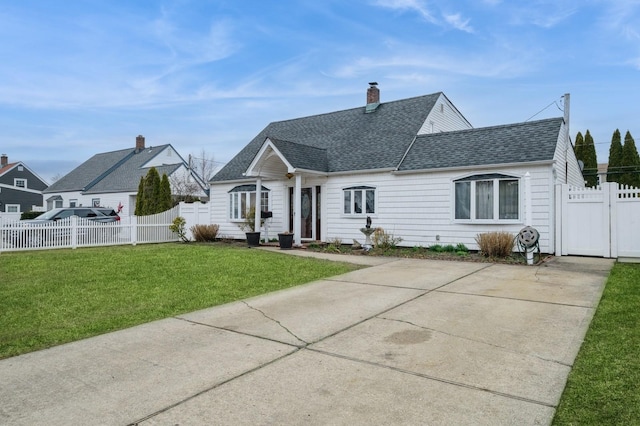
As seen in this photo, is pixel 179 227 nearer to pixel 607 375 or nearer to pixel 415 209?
pixel 415 209

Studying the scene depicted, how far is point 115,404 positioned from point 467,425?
264 centimetres

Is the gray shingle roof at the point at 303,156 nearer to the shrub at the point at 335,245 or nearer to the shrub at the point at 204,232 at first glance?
the shrub at the point at 335,245

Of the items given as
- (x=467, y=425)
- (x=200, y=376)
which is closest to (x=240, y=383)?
(x=200, y=376)

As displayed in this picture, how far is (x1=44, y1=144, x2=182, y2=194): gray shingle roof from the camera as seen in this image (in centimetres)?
3291

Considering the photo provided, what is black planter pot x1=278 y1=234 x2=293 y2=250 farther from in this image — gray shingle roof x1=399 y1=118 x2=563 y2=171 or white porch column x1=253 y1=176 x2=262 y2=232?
gray shingle roof x1=399 y1=118 x2=563 y2=171

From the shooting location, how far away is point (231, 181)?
19609 millimetres

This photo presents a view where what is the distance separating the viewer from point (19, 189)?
42062 mm

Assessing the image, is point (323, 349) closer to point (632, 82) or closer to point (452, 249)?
point (452, 249)

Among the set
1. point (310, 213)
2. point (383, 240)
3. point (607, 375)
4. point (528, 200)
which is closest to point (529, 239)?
point (528, 200)

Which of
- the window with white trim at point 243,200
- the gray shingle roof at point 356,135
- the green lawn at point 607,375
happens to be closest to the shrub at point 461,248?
the gray shingle roof at point 356,135

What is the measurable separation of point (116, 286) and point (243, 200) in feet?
37.3

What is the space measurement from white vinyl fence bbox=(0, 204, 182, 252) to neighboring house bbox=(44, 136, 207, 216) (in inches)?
522

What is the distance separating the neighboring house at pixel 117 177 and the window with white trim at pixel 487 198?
24.5 meters

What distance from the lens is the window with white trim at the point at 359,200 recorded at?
614 inches
